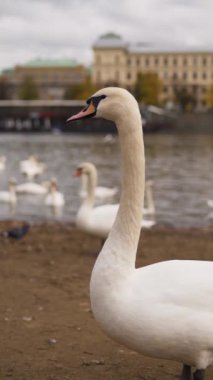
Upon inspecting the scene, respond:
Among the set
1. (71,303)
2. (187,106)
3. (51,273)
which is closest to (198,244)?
(51,273)

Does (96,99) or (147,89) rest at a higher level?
(96,99)

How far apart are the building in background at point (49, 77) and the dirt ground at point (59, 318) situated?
412 ft

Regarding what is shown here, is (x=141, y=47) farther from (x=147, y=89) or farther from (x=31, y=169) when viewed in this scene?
(x=31, y=169)

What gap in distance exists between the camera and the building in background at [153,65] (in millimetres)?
129000

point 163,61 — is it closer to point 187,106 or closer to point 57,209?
point 187,106

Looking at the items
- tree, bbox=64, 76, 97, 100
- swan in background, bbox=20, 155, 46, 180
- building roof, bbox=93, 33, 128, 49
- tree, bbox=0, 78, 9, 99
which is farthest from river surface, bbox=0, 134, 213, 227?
building roof, bbox=93, 33, 128, 49

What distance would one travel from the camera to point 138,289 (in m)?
3.30

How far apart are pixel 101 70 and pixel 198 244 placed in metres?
121

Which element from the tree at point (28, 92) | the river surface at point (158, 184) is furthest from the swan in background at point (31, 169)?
the tree at point (28, 92)

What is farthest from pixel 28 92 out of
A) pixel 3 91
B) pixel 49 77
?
pixel 49 77

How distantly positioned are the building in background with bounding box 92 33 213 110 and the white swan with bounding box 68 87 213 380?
124 meters

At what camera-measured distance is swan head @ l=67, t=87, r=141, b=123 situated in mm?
3385

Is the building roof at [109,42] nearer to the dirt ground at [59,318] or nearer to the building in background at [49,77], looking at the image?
the building in background at [49,77]

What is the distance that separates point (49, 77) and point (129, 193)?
446 feet
